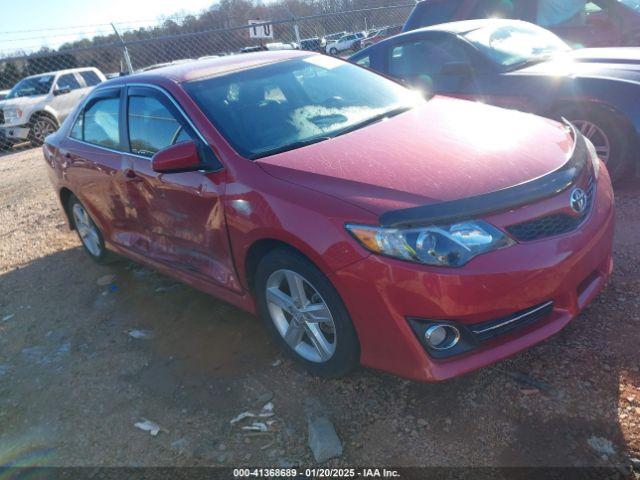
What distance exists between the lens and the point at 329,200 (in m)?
2.51

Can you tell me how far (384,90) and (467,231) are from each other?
183 centimetres

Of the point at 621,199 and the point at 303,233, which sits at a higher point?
the point at 303,233

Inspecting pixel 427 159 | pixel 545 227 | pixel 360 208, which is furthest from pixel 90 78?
pixel 545 227

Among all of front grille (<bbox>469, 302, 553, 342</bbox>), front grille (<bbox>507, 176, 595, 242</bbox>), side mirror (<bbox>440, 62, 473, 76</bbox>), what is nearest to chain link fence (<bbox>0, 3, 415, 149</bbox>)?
side mirror (<bbox>440, 62, 473, 76</bbox>)

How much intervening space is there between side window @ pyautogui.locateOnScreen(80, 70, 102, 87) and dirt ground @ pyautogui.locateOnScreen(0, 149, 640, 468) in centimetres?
1213

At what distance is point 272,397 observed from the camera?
9.44 ft

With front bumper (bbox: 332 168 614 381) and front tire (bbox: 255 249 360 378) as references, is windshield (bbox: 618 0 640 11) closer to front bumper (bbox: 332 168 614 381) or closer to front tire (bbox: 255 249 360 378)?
front bumper (bbox: 332 168 614 381)

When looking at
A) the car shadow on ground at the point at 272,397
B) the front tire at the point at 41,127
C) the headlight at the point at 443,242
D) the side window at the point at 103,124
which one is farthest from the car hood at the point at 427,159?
the front tire at the point at 41,127

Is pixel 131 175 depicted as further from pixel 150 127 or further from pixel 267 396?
pixel 267 396

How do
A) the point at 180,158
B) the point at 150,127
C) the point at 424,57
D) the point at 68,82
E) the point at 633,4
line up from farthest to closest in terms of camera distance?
the point at 68,82 < the point at 633,4 < the point at 424,57 < the point at 150,127 < the point at 180,158

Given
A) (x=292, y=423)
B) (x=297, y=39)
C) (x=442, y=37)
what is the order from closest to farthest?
(x=292, y=423)
(x=442, y=37)
(x=297, y=39)

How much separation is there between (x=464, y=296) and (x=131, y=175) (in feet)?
8.35

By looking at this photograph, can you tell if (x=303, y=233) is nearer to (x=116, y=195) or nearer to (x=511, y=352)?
(x=511, y=352)

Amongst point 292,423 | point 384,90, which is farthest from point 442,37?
point 292,423
